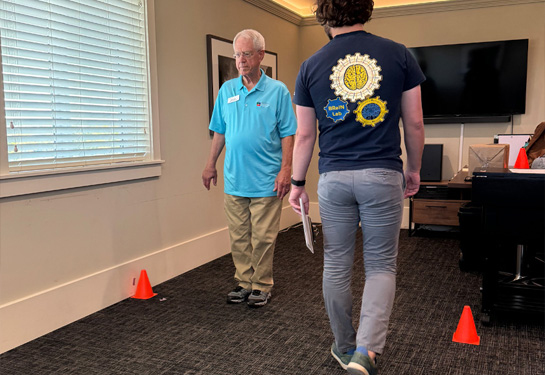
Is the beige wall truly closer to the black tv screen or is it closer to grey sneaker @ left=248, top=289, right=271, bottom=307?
the black tv screen

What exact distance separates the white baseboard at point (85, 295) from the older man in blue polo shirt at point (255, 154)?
0.66 metres

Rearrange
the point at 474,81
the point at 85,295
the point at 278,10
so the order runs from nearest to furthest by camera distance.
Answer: the point at 85,295, the point at 474,81, the point at 278,10

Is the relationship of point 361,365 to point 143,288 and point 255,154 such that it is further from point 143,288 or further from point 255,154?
point 143,288

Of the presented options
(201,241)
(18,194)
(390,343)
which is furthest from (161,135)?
(390,343)

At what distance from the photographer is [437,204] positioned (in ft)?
15.3

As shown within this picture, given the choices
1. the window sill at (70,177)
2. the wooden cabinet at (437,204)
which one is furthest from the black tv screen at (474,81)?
the window sill at (70,177)

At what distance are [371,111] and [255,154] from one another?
1.14 metres

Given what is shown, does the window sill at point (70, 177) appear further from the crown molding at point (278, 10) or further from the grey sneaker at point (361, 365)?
the crown molding at point (278, 10)

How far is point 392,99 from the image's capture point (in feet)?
5.62

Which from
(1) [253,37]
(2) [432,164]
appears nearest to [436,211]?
(2) [432,164]

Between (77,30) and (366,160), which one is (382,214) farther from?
(77,30)

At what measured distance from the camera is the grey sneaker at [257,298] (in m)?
2.79

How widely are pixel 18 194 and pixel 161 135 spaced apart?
1169 millimetres

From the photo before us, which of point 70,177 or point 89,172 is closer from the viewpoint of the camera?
point 70,177
